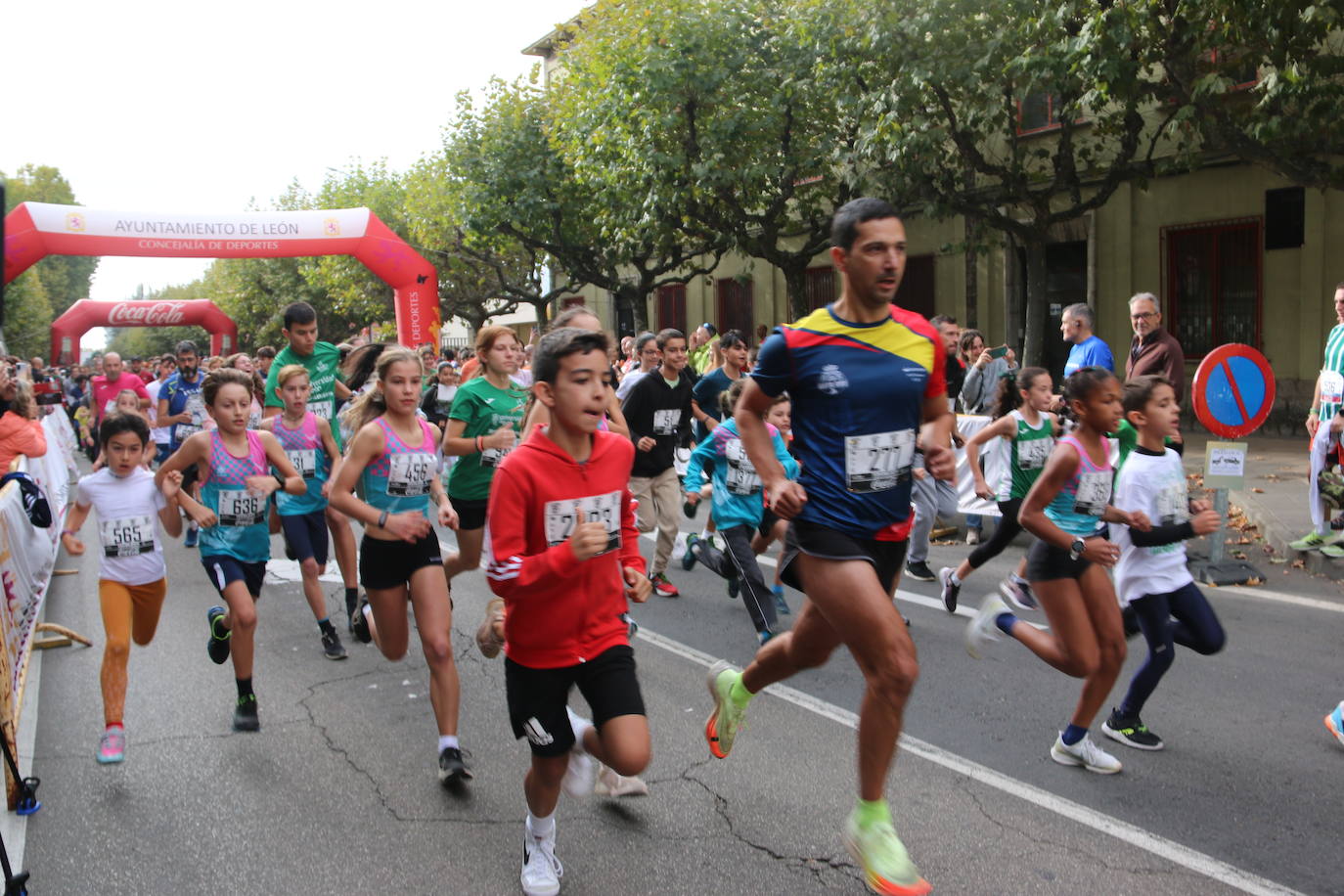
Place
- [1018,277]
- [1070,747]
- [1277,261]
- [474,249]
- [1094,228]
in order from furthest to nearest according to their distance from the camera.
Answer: [474,249], [1018,277], [1094,228], [1277,261], [1070,747]

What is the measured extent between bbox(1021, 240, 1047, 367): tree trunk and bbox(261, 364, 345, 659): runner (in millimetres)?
11876

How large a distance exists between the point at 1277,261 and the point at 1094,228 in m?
3.29

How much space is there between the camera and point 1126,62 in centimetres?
1277

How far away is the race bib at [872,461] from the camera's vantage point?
3693mm

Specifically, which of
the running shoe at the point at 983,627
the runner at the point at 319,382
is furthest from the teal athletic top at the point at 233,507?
the running shoe at the point at 983,627

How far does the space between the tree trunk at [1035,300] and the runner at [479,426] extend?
11732 millimetres

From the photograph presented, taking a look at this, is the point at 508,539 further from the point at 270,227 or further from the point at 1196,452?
the point at 270,227

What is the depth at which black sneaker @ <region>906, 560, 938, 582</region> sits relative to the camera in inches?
343

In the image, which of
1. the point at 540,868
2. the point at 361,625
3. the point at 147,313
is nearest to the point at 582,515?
the point at 540,868

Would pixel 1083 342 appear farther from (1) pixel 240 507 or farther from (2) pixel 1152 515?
(1) pixel 240 507

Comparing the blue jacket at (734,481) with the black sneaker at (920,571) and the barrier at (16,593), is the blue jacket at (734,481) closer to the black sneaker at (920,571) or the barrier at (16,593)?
the black sneaker at (920,571)

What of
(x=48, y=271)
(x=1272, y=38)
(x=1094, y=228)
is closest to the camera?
(x=1272, y=38)

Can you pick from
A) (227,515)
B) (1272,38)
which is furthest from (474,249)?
(227,515)

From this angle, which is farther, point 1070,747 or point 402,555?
point 402,555
